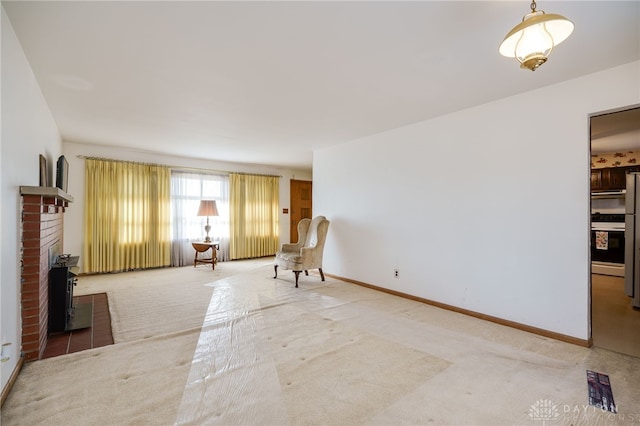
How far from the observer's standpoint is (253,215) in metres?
7.07

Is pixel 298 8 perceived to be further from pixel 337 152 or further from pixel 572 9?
pixel 337 152

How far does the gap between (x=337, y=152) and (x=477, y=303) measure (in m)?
3.15

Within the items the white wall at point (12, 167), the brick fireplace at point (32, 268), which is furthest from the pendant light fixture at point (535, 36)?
the brick fireplace at point (32, 268)

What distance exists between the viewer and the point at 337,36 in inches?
77.9

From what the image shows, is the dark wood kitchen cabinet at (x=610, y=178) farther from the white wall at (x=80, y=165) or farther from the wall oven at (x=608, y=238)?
the white wall at (x=80, y=165)

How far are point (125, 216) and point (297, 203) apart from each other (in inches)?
155

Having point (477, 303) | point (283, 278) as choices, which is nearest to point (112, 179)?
point (283, 278)

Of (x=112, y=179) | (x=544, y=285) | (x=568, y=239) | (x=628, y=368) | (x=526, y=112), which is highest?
(x=526, y=112)

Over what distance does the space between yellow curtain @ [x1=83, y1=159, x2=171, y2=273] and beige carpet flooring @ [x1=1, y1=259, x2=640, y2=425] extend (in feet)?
7.95

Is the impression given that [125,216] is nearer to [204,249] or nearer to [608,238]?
[204,249]

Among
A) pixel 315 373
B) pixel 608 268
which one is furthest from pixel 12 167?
pixel 608 268

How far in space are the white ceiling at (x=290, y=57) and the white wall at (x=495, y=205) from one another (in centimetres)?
25

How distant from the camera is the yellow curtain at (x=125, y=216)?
509cm

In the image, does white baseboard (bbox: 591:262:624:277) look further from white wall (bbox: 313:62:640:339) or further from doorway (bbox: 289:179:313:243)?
doorway (bbox: 289:179:313:243)
